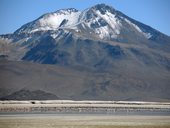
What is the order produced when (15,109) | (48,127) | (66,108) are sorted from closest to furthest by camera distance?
(48,127), (15,109), (66,108)

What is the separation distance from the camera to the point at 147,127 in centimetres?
6781

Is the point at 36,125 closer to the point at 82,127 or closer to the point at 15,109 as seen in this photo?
the point at 82,127

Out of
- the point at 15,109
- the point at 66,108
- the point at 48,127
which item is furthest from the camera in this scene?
the point at 66,108

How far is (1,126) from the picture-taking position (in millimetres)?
68750

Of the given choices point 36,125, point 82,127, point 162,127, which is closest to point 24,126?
point 36,125

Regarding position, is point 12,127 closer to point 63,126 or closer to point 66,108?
point 63,126

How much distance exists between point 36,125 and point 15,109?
72.0m

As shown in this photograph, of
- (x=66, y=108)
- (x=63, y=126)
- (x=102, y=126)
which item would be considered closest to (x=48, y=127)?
(x=63, y=126)

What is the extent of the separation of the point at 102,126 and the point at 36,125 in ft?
26.7

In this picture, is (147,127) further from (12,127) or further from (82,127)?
(12,127)

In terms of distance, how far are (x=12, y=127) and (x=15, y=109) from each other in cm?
7448

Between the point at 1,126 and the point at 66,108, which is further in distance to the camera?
the point at 66,108

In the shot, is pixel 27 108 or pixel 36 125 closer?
pixel 36 125

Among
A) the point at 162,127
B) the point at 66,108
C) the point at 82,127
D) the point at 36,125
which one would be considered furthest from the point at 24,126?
the point at 66,108
